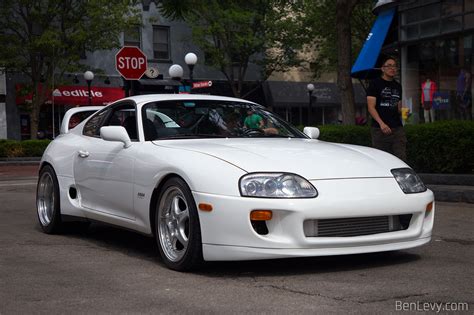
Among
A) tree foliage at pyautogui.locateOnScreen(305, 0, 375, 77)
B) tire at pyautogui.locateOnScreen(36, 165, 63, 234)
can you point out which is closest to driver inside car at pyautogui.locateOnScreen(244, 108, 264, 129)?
tire at pyautogui.locateOnScreen(36, 165, 63, 234)

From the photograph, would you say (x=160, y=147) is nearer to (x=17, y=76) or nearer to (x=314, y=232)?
(x=314, y=232)

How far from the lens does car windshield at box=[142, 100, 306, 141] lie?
604 centimetres

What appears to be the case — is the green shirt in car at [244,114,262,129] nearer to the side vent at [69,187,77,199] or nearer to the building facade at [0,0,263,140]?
the side vent at [69,187,77,199]

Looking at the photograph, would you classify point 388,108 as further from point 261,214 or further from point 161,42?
point 161,42

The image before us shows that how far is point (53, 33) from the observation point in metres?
28.5

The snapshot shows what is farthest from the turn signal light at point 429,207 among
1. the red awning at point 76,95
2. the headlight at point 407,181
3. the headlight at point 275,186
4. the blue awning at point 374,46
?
the red awning at point 76,95

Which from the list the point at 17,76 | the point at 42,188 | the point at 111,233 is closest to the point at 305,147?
the point at 111,233

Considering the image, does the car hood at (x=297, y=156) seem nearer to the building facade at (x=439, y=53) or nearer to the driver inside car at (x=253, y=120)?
the driver inside car at (x=253, y=120)

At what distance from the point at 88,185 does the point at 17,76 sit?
28.1m

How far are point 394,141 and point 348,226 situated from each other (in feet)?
Result: 13.3

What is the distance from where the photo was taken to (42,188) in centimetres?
761

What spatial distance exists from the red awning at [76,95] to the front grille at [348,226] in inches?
1116

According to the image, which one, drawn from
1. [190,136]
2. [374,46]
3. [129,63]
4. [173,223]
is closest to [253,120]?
[190,136]

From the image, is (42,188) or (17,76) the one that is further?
(17,76)
